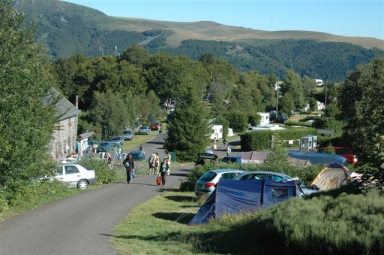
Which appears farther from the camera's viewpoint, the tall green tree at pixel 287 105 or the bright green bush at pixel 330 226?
the tall green tree at pixel 287 105

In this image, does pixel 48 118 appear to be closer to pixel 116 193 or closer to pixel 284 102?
pixel 116 193

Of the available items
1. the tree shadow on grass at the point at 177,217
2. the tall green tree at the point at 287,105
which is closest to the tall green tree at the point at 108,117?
the tall green tree at the point at 287,105

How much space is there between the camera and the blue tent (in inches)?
625

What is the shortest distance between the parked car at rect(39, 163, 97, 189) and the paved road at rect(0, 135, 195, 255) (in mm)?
1959

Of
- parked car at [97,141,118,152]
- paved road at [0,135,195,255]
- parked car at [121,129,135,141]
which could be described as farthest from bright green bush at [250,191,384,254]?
parked car at [121,129,135,141]

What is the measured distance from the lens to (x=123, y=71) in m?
104

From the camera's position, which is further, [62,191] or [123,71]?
[123,71]

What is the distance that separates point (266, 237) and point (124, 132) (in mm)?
61217

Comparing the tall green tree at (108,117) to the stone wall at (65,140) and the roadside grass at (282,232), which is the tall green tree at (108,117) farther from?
the roadside grass at (282,232)

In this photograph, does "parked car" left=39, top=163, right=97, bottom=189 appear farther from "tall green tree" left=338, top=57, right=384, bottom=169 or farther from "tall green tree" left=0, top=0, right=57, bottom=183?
"tall green tree" left=338, top=57, right=384, bottom=169

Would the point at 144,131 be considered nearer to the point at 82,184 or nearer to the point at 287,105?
the point at 287,105

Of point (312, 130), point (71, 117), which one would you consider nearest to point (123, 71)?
point (312, 130)

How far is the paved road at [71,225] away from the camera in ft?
39.6

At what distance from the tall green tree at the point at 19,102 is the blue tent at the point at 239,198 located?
538cm
